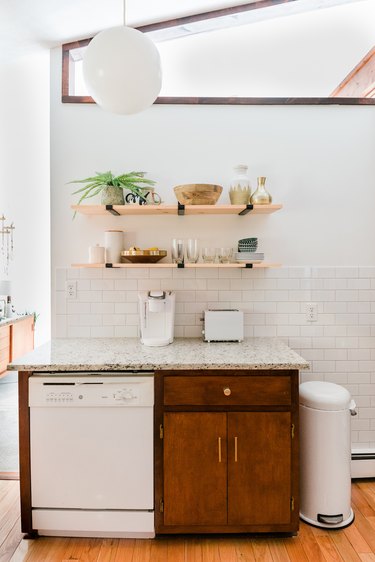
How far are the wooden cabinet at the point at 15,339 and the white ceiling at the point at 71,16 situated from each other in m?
3.01

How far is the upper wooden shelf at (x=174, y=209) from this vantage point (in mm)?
2393

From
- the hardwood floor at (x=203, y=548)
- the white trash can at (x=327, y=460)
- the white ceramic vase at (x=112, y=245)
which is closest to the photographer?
the hardwood floor at (x=203, y=548)

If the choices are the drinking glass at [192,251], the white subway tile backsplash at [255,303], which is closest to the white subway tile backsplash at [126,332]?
the white subway tile backsplash at [255,303]

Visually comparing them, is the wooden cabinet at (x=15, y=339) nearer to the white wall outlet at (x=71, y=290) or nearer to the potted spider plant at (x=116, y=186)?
the white wall outlet at (x=71, y=290)

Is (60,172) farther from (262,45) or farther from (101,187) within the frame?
(262,45)

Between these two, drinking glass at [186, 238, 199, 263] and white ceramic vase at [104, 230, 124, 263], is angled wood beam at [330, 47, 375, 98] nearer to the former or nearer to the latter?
drinking glass at [186, 238, 199, 263]

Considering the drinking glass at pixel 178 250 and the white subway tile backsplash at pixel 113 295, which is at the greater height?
the drinking glass at pixel 178 250

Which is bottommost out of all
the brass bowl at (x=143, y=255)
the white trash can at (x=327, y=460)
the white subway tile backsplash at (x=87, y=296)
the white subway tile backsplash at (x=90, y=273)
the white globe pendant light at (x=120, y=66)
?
the white trash can at (x=327, y=460)

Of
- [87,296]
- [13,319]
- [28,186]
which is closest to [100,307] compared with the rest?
[87,296]

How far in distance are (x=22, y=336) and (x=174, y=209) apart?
351cm

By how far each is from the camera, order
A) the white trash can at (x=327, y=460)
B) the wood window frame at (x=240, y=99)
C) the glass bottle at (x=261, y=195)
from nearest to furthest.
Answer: the white trash can at (x=327, y=460) → the glass bottle at (x=261, y=195) → the wood window frame at (x=240, y=99)

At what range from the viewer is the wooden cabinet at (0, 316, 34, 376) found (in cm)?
462

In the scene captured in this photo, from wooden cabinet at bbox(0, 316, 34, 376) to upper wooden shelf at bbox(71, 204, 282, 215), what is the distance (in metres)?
2.72

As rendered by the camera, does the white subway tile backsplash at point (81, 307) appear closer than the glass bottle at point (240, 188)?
No
